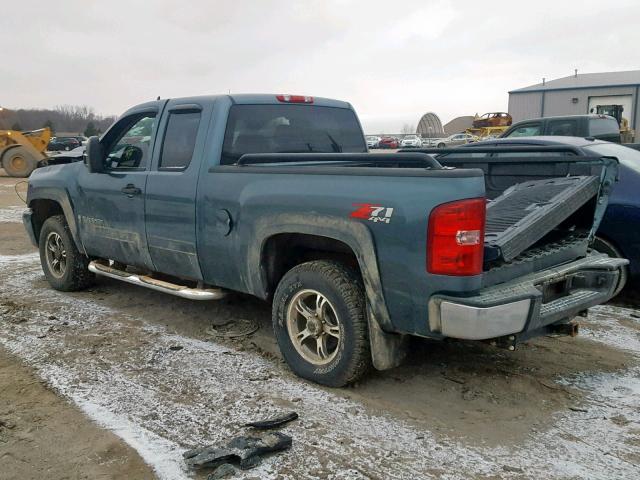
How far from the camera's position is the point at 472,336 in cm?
307

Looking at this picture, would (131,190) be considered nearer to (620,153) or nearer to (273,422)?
(273,422)

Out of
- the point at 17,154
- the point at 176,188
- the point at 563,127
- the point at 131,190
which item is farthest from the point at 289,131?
the point at 17,154

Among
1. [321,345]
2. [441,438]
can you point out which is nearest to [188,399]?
[321,345]

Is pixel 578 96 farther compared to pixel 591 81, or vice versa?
pixel 591 81

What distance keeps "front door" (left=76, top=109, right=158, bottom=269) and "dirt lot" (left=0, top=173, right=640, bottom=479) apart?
2.25 feet

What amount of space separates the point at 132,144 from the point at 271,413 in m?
2.99

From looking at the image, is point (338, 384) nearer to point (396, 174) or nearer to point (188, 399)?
point (188, 399)

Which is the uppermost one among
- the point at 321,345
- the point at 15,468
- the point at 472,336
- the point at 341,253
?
the point at 341,253

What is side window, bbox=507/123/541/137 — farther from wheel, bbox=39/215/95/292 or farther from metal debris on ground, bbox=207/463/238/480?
metal debris on ground, bbox=207/463/238/480

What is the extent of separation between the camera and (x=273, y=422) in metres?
3.35

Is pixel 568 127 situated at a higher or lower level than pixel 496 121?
lower

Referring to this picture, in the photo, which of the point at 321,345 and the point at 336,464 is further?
the point at 321,345

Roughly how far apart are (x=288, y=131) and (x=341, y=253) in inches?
60.2

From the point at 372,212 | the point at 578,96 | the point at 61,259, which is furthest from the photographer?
the point at 578,96
